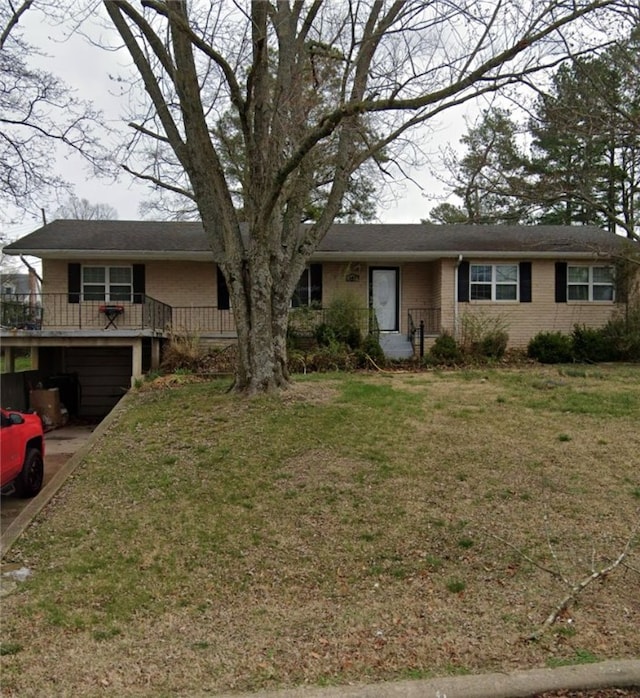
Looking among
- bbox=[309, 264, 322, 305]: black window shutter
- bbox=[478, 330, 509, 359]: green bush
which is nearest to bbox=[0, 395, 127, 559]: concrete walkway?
bbox=[309, 264, 322, 305]: black window shutter

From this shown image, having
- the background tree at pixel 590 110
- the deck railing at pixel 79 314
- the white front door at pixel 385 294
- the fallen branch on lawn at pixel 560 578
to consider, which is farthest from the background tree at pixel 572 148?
the deck railing at pixel 79 314

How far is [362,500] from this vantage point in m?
5.65

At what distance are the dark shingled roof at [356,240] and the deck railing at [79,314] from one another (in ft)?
4.25

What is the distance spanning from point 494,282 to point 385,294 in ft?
10.2

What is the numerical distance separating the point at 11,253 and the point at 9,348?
2484 mm

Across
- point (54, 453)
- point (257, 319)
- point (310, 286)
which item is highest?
point (310, 286)

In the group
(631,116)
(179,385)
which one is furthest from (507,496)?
(631,116)

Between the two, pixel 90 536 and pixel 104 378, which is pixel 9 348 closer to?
pixel 104 378

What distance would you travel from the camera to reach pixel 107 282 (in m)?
16.2

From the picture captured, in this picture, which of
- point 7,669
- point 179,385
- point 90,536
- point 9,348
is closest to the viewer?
point 7,669

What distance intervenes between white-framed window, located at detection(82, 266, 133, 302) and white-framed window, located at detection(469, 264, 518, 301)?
9566mm

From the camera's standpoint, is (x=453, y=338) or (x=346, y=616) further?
(x=453, y=338)

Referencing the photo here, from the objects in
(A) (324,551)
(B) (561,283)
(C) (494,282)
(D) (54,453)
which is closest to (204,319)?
(D) (54,453)

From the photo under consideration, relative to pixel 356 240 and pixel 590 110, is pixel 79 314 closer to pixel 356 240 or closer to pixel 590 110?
pixel 356 240
